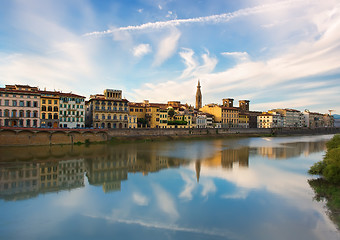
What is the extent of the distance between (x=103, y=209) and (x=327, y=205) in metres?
15.1

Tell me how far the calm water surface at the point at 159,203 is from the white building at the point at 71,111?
101 ft

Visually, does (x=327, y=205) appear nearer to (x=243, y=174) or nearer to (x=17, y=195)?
(x=243, y=174)

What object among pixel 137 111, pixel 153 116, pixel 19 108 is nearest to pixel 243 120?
pixel 153 116

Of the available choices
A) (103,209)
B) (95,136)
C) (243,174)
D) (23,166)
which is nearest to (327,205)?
(243,174)

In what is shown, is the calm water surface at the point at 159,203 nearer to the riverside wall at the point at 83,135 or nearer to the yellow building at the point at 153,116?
the riverside wall at the point at 83,135

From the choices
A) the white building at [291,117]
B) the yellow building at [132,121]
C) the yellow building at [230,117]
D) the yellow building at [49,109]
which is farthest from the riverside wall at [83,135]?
the white building at [291,117]

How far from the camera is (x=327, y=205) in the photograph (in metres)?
16.0

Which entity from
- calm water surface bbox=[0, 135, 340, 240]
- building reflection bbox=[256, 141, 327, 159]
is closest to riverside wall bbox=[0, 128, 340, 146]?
calm water surface bbox=[0, 135, 340, 240]

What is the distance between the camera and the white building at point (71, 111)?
5847 cm

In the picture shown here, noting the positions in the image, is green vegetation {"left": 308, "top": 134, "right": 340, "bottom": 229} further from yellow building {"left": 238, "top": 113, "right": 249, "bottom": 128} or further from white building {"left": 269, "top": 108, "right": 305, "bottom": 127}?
white building {"left": 269, "top": 108, "right": 305, "bottom": 127}

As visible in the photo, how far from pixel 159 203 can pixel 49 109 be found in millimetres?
49340

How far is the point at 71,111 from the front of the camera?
59.6 m

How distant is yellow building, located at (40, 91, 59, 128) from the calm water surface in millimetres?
28722

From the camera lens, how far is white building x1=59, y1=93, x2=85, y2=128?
58.5m
